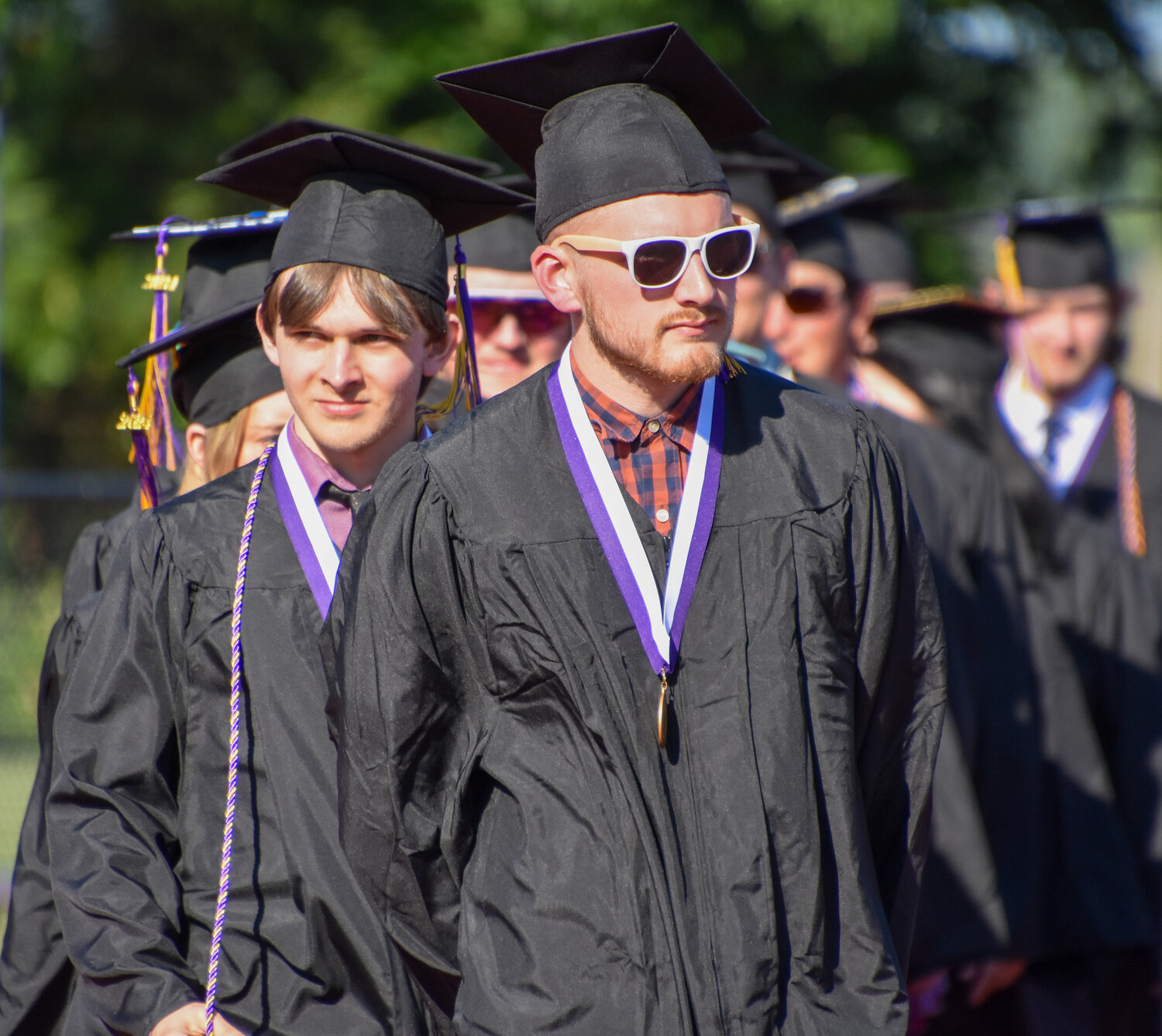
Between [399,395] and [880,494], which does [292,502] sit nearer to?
[399,395]

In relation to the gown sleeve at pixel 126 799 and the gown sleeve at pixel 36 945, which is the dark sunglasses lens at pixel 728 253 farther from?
the gown sleeve at pixel 36 945

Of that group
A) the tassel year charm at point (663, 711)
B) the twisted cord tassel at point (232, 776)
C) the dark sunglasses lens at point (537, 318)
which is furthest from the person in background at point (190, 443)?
the tassel year charm at point (663, 711)

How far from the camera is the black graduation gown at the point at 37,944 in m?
3.30

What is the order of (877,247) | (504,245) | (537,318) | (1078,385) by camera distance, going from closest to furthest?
(537,318)
(504,245)
(1078,385)
(877,247)

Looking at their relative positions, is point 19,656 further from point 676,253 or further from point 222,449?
point 676,253

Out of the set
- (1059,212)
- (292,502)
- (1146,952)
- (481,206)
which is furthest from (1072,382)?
(292,502)

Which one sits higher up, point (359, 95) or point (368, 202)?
point (359, 95)

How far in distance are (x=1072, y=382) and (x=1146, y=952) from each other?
7.12 feet

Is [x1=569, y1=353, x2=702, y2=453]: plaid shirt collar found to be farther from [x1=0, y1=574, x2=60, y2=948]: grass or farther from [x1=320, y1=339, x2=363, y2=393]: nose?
[x1=0, y1=574, x2=60, y2=948]: grass

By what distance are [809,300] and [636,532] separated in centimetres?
279

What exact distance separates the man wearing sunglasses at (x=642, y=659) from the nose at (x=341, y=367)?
416 mm

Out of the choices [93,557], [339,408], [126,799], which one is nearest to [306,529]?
[339,408]

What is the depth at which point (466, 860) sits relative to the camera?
8.16 ft

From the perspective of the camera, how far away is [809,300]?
16.6 feet
